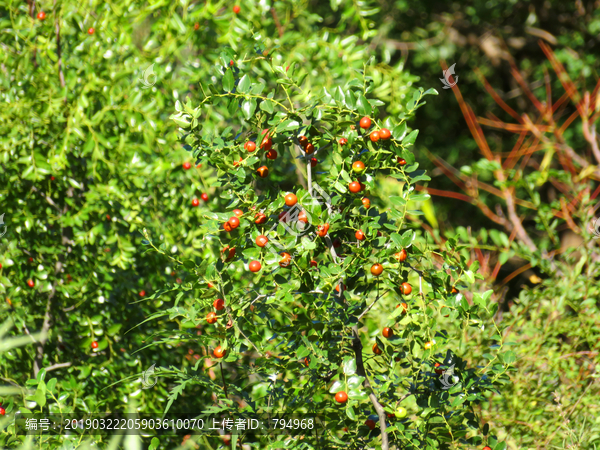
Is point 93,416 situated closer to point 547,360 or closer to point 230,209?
point 230,209

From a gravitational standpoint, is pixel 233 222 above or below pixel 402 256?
above

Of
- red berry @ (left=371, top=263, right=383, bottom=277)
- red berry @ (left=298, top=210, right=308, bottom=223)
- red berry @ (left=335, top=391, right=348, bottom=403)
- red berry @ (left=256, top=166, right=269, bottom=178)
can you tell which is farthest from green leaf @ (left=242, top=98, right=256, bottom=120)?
red berry @ (left=335, top=391, right=348, bottom=403)

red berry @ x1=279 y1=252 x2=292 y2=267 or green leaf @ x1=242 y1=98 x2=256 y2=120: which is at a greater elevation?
green leaf @ x1=242 y1=98 x2=256 y2=120

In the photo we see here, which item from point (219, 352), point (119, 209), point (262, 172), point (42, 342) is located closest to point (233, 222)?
point (262, 172)

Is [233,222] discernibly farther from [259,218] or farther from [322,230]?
[322,230]

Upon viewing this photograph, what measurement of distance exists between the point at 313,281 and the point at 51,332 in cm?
112

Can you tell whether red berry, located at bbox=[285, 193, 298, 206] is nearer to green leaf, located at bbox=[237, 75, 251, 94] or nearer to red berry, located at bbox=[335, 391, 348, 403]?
green leaf, located at bbox=[237, 75, 251, 94]

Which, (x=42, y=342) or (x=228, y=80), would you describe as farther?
(x=42, y=342)

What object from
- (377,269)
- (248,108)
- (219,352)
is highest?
(248,108)

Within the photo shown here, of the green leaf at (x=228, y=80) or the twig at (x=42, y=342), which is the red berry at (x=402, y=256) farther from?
the twig at (x=42, y=342)

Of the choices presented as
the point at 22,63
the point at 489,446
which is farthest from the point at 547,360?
the point at 22,63

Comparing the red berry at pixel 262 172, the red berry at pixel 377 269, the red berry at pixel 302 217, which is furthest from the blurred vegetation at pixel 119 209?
the red berry at pixel 377 269

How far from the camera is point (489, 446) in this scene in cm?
114

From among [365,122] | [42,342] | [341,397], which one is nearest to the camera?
[341,397]
